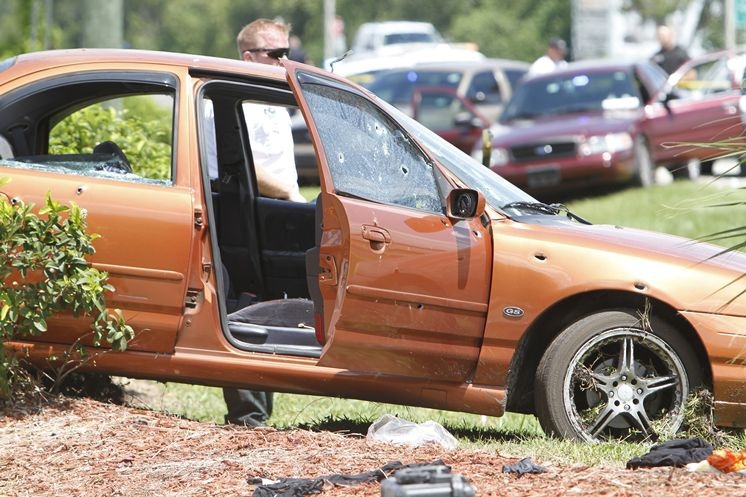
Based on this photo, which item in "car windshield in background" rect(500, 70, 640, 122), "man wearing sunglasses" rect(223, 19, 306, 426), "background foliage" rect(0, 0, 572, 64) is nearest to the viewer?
"man wearing sunglasses" rect(223, 19, 306, 426)

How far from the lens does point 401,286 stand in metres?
6.23

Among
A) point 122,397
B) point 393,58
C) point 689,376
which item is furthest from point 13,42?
point 689,376

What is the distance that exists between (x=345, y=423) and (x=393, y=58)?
29.9 meters

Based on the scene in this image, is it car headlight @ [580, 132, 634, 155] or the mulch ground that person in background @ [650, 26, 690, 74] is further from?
the mulch ground

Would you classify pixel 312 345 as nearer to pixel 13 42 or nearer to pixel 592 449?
pixel 592 449

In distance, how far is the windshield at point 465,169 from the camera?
656cm

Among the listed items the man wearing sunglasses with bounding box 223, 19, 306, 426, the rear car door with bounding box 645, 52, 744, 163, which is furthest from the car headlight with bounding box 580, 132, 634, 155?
the man wearing sunglasses with bounding box 223, 19, 306, 426

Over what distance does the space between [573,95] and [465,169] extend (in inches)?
443

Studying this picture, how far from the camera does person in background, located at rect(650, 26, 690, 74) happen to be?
1938 centimetres

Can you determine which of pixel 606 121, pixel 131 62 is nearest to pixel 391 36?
pixel 606 121

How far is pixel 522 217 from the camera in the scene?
6.51 metres

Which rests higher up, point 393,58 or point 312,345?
point 393,58

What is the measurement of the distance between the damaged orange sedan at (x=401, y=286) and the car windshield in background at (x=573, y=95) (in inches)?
424

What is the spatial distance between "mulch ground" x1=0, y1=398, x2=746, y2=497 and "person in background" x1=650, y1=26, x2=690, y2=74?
45.8 feet
